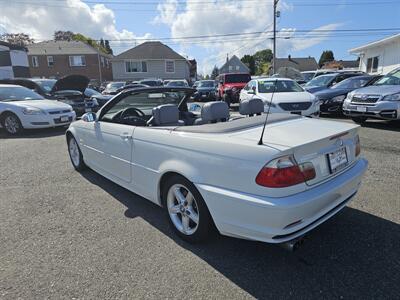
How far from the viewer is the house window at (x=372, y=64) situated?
23234 mm

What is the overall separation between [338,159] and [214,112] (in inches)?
57.6

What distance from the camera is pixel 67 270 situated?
8.82 feet

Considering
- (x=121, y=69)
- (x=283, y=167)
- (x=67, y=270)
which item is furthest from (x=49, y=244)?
(x=121, y=69)

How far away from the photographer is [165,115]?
138 inches

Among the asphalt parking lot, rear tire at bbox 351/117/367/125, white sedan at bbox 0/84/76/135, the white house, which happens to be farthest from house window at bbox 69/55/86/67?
the asphalt parking lot

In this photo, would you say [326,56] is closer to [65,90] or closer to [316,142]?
[65,90]

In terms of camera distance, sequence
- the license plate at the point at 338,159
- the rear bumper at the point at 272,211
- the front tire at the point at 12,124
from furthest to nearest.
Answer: the front tire at the point at 12,124, the license plate at the point at 338,159, the rear bumper at the point at 272,211

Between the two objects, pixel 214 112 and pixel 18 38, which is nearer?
pixel 214 112

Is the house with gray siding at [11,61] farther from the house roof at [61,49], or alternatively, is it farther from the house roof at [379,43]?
the house roof at [379,43]

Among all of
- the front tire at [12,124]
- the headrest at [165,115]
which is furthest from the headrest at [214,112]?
the front tire at [12,124]

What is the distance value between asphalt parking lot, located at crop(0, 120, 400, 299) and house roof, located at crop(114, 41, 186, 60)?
38.5m

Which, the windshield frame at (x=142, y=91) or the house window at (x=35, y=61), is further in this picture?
the house window at (x=35, y=61)

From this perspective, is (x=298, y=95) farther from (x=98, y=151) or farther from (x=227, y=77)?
(x=227, y=77)

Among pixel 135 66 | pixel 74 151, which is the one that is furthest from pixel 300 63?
pixel 74 151
